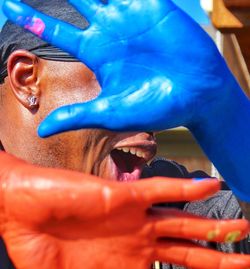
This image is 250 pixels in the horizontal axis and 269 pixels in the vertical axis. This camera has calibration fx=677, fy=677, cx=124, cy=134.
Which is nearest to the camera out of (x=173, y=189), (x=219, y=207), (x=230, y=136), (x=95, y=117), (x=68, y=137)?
(x=173, y=189)

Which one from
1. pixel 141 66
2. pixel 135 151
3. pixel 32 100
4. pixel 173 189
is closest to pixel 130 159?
pixel 135 151

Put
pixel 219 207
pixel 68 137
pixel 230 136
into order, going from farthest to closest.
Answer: pixel 219 207 → pixel 68 137 → pixel 230 136

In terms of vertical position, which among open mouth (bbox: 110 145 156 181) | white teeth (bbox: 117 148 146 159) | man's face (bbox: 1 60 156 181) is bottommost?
open mouth (bbox: 110 145 156 181)

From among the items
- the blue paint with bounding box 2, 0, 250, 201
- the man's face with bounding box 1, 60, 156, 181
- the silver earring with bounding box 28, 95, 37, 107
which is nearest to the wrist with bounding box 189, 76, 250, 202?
the blue paint with bounding box 2, 0, 250, 201

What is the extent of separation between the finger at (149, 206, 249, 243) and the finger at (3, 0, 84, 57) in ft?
0.93

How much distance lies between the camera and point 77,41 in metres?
0.96

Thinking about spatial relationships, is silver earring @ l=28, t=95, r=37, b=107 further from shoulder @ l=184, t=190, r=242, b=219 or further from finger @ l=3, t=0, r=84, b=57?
shoulder @ l=184, t=190, r=242, b=219

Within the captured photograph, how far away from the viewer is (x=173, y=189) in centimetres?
81

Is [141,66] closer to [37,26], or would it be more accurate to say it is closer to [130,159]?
[37,26]

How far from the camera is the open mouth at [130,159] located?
125cm

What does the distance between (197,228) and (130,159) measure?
0.47 metres

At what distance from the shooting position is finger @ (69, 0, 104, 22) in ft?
3.16

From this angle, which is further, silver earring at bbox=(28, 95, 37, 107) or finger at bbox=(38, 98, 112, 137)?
silver earring at bbox=(28, 95, 37, 107)

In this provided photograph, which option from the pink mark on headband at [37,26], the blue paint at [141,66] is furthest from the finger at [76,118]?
the pink mark on headband at [37,26]
